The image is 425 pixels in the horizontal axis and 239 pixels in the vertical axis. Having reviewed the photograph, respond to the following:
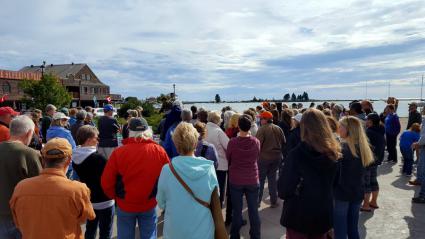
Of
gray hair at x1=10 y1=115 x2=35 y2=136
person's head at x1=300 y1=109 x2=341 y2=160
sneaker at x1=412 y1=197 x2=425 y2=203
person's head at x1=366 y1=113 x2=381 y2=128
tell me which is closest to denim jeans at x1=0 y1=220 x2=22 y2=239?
gray hair at x1=10 y1=115 x2=35 y2=136

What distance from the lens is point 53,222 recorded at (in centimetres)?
249

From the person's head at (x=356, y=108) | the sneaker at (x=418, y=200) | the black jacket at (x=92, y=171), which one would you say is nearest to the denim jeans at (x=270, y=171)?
the person's head at (x=356, y=108)

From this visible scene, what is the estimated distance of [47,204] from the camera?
8.04 feet

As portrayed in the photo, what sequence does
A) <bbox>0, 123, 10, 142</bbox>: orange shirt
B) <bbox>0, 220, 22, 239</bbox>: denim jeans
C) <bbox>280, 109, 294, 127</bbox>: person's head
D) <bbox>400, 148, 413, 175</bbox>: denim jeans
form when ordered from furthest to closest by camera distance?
<bbox>400, 148, 413, 175</bbox>: denim jeans < <bbox>280, 109, 294, 127</bbox>: person's head < <bbox>0, 123, 10, 142</bbox>: orange shirt < <bbox>0, 220, 22, 239</bbox>: denim jeans

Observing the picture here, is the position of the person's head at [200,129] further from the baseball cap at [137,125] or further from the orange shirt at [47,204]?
the orange shirt at [47,204]

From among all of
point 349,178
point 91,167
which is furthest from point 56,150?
point 349,178

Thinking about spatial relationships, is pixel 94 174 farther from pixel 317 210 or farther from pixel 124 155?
pixel 317 210

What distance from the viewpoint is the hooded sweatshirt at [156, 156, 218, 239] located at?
110 inches

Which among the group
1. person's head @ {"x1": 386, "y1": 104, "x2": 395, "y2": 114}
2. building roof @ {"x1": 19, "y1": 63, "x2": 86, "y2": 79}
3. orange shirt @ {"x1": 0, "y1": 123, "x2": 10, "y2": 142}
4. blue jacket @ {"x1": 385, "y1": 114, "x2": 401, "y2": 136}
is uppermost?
building roof @ {"x1": 19, "y1": 63, "x2": 86, "y2": 79}

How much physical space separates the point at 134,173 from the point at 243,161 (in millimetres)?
1758

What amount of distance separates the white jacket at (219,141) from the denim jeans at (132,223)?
192cm

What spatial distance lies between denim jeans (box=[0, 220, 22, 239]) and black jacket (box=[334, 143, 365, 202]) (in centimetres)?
360

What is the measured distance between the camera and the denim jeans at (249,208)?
446 cm

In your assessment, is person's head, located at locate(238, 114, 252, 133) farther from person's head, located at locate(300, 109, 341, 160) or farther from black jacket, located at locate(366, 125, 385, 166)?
black jacket, located at locate(366, 125, 385, 166)
